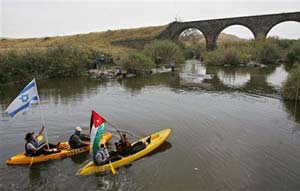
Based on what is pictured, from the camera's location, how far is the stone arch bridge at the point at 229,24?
44031mm

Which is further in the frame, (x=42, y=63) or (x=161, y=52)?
→ (x=161, y=52)

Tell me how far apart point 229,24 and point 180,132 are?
1493 inches

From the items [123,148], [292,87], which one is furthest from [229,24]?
[123,148]

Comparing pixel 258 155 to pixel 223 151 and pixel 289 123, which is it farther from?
pixel 289 123

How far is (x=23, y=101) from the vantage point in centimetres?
1080

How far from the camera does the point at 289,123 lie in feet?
47.9

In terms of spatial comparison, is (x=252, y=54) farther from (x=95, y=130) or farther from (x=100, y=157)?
(x=95, y=130)

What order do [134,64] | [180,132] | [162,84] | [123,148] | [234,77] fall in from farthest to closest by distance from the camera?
1. [134,64]
2. [234,77]
3. [162,84]
4. [180,132]
5. [123,148]

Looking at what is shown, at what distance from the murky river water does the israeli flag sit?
1.75 meters

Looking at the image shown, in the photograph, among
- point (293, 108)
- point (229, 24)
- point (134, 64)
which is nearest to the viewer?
point (293, 108)

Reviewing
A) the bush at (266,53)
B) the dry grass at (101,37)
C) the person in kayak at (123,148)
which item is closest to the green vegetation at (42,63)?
the person in kayak at (123,148)

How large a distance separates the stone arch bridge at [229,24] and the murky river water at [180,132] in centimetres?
2232

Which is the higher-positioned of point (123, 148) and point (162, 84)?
point (123, 148)

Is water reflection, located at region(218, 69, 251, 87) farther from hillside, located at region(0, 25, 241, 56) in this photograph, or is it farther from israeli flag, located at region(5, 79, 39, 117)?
hillside, located at region(0, 25, 241, 56)
